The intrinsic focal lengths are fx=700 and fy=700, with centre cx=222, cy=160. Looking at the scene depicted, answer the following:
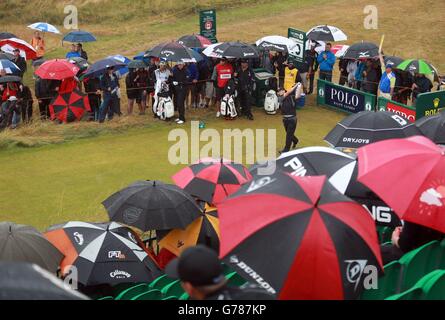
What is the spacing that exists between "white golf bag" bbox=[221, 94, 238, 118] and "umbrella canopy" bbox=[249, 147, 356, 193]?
862 centimetres

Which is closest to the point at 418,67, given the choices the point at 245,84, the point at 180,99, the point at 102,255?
the point at 245,84

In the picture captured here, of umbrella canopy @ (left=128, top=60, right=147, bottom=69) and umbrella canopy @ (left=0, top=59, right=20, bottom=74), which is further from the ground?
umbrella canopy @ (left=128, top=60, right=147, bottom=69)

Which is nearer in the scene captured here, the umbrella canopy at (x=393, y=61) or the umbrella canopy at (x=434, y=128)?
the umbrella canopy at (x=434, y=128)

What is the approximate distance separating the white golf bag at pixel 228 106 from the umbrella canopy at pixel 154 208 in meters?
8.13

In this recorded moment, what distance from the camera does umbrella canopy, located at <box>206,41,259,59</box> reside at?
16.8 meters

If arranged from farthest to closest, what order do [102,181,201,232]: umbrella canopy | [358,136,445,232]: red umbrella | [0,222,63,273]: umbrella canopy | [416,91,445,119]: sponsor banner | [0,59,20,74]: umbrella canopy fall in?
1. [0,59,20,74]: umbrella canopy
2. [416,91,445,119]: sponsor banner
3. [102,181,201,232]: umbrella canopy
4. [0,222,63,273]: umbrella canopy
5. [358,136,445,232]: red umbrella

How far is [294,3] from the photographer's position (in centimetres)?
3250

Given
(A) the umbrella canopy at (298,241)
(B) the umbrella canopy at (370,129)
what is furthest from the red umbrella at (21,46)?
(A) the umbrella canopy at (298,241)

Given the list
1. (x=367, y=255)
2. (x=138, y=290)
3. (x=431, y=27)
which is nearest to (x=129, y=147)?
(x=138, y=290)

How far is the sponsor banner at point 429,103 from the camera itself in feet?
49.0

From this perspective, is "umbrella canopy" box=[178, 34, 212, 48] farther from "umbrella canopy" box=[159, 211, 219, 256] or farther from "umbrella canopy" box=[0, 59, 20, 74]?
"umbrella canopy" box=[159, 211, 219, 256]

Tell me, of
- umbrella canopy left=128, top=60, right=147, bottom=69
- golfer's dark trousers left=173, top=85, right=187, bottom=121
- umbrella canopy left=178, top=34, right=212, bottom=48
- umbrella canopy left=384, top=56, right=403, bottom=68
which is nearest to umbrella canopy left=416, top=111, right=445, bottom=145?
golfer's dark trousers left=173, top=85, right=187, bottom=121

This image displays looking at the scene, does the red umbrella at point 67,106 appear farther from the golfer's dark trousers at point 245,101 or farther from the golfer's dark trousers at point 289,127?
the golfer's dark trousers at point 289,127

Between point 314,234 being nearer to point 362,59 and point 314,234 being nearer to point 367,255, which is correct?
point 367,255
